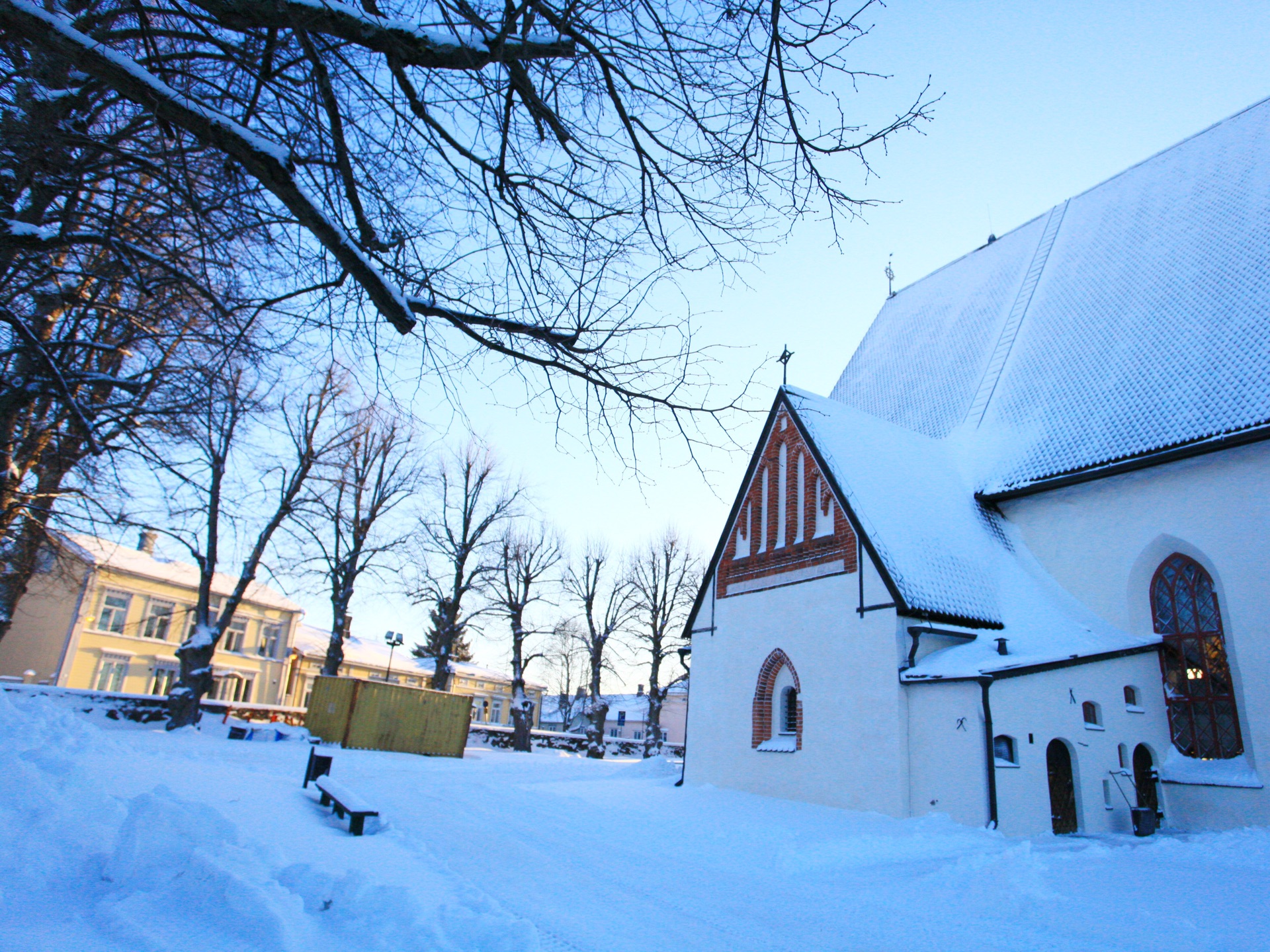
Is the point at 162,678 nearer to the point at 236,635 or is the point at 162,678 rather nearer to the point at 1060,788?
the point at 236,635

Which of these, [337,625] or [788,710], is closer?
[788,710]

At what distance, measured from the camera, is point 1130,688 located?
12.9m

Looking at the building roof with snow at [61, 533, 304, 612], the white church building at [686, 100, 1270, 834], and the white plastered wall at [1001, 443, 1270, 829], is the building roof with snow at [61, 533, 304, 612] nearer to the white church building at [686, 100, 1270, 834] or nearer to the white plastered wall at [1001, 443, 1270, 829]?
the white church building at [686, 100, 1270, 834]

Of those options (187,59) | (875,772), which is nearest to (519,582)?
(875,772)

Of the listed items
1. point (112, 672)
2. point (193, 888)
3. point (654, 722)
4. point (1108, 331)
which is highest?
point (1108, 331)

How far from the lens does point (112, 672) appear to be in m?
32.8

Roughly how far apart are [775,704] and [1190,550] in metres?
8.10

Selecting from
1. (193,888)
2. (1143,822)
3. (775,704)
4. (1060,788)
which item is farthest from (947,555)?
(193,888)

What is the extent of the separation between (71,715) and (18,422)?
20.0 ft

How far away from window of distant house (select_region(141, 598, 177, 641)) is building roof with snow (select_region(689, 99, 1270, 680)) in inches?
1142

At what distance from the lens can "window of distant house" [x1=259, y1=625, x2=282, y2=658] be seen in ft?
134

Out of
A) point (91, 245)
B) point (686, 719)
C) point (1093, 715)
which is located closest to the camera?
point (91, 245)

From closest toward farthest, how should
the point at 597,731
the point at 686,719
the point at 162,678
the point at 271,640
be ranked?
the point at 686,719, the point at 597,731, the point at 162,678, the point at 271,640

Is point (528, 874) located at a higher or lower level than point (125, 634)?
lower
